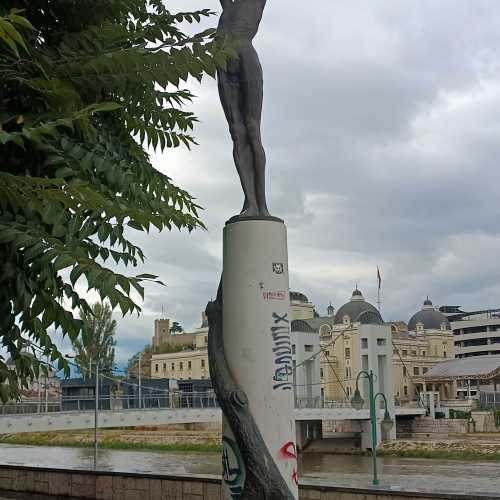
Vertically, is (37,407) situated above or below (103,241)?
below

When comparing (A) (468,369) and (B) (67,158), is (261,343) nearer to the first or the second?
(B) (67,158)

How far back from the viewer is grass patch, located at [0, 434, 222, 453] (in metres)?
50.6

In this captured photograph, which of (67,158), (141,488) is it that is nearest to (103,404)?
(141,488)

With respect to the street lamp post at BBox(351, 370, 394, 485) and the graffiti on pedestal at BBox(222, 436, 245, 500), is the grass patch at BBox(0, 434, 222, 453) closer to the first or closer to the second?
the street lamp post at BBox(351, 370, 394, 485)

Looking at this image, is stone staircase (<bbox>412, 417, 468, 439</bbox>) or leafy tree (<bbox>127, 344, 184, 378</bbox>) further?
leafy tree (<bbox>127, 344, 184, 378</bbox>)

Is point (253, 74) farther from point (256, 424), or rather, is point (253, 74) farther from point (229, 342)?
point (256, 424)

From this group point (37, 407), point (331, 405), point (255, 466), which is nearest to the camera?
point (255, 466)

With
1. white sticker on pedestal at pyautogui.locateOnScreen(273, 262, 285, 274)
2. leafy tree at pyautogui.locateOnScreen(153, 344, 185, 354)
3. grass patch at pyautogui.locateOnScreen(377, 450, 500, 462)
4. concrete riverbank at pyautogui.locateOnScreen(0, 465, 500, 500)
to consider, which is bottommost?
grass patch at pyautogui.locateOnScreen(377, 450, 500, 462)

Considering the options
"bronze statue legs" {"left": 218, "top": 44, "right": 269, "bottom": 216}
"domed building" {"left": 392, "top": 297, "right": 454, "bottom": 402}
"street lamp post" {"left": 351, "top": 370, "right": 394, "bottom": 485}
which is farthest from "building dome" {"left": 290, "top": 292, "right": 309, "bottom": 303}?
"bronze statue legs" {"left": 218, "top": 44, "right": 269, "bottom": 216}

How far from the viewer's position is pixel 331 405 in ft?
168

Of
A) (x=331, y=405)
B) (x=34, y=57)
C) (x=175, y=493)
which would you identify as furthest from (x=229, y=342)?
(x=331, y=405)

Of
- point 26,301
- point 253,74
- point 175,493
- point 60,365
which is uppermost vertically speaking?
point 253,74

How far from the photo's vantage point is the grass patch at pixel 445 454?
138ft

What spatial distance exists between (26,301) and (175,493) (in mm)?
8473
